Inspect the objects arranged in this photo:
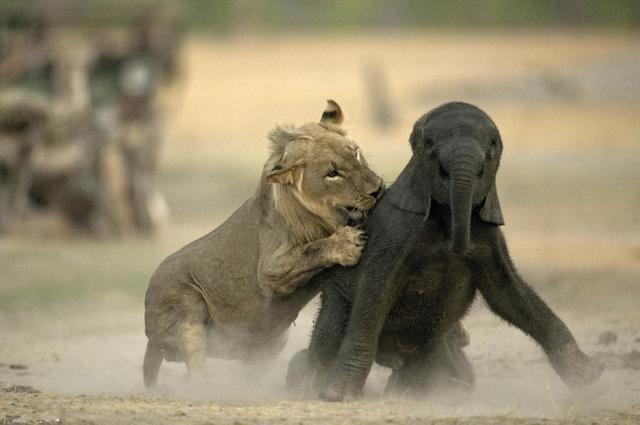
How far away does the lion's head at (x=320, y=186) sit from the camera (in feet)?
25.6

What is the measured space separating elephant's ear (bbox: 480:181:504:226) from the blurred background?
1133 millimetres

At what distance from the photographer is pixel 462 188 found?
696 centimetres

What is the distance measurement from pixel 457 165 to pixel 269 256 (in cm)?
140

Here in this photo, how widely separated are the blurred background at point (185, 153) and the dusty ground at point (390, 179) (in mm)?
54

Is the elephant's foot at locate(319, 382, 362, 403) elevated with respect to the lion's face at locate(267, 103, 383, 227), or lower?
lower

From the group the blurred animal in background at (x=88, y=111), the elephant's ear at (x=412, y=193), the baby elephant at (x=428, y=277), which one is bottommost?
the baby elephant at (x=428, y=277)

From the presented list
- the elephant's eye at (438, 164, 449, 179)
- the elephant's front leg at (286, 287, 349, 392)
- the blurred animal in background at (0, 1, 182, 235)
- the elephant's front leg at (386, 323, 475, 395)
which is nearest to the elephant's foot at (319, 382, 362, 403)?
the elephant's front leg at (286, 287, 349, 392)

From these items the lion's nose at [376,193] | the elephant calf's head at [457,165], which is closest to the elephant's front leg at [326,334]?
the lion's nose at [376,193]

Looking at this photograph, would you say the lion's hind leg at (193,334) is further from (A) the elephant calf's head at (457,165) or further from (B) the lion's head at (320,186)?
(A) the elephant calf's head at (457,165)

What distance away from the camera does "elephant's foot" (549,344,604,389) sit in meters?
7.67

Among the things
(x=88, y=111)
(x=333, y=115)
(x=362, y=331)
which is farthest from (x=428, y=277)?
(x=88, y=111)

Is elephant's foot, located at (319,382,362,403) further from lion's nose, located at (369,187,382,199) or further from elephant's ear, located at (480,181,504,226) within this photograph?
elephant's ear, located at (480,181,504,226)

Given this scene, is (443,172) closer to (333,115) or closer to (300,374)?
(333,115)

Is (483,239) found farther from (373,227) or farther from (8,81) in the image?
(8,81)
